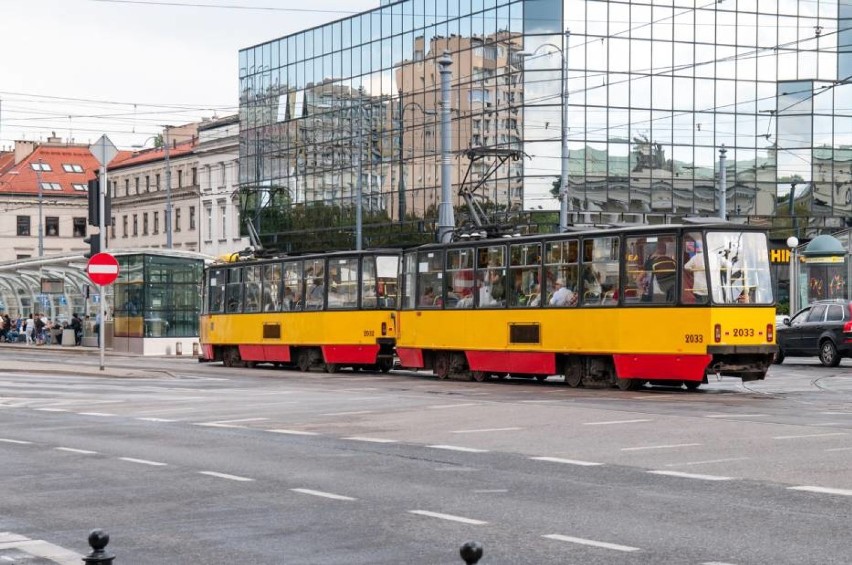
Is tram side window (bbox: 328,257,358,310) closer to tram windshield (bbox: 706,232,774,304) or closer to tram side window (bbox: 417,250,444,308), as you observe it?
tram side window (bbox: 417,250,444,308)

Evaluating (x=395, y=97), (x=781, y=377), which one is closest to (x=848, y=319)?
(x=781, y=377)

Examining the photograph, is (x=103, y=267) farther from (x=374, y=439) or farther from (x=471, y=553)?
(x=471, y=553)

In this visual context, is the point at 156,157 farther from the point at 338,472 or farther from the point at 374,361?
the point at 338,472

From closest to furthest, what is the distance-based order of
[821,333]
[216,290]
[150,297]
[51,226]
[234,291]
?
1. [821,333]
2. [234,291]
3. [216,290]
4. [150,297]
5. [51,226]

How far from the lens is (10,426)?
1980 centimetres

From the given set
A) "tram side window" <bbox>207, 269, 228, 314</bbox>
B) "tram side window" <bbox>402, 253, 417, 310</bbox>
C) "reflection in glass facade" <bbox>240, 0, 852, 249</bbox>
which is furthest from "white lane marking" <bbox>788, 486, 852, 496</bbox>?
"reflection in glass facade" <bbox>240, 0, 852, 249</bbox>

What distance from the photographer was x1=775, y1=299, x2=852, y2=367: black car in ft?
124

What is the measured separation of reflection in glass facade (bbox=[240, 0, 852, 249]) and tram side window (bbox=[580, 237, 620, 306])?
31.6m

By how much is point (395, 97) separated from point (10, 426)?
51872mm

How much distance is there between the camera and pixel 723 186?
6112 cm

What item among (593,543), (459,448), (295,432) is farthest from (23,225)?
(593,543)

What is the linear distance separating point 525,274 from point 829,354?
11.5m

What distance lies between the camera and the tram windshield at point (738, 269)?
85.3 ft

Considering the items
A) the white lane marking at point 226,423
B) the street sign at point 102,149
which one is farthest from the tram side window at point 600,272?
the street sign at point 102,149
